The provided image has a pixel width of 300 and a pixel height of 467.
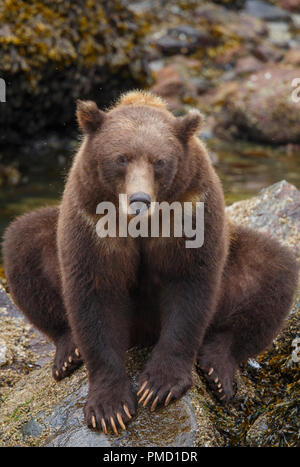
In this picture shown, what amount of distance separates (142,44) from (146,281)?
307 inches

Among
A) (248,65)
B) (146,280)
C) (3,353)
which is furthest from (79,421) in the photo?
(248,65)

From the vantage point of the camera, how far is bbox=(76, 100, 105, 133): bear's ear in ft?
12.7

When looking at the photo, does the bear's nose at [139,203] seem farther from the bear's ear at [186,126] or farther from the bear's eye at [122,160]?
Answer: the bear's ear at [186,126]

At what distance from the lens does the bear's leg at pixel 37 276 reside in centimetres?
470

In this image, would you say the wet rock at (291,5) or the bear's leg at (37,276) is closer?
the bear's leg at (37,276)

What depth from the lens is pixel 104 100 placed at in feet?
37.8

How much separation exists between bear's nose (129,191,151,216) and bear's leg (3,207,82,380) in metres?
1.39

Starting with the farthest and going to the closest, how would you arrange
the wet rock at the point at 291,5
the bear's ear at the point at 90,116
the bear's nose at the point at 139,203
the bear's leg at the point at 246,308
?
the wet rock at the point at 291,5 → the bear's leg at the point at 246,308 → the bear's ear at the point at 90,116 → the bear's nose at the point at 139,203

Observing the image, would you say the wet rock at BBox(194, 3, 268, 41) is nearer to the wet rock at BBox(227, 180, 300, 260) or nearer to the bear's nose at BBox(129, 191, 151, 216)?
A: the wet rock at BBox(227, 180, 300, 260)

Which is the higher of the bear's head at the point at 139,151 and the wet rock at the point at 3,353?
the bear's head at the point at 139,151

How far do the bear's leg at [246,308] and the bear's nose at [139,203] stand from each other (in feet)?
4.42

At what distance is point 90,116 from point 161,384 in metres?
1.52

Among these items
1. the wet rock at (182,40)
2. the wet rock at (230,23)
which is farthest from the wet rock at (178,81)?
the wet rock at (230,23)

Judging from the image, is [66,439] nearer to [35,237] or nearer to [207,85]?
[35,237]
